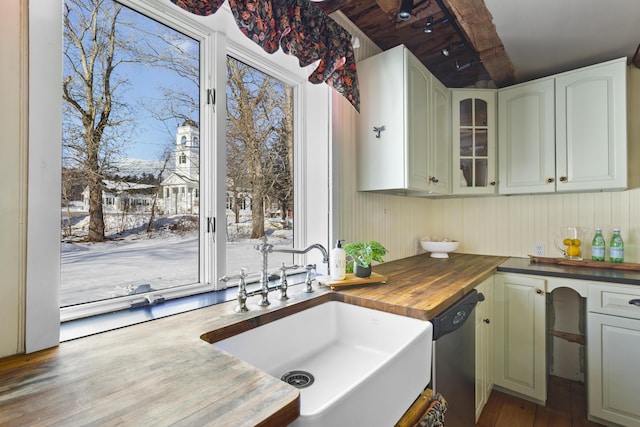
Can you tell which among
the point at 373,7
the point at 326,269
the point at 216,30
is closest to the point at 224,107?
the point at 216,30

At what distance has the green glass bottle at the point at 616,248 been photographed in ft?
6.47

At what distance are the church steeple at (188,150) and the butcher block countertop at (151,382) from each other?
0.60m

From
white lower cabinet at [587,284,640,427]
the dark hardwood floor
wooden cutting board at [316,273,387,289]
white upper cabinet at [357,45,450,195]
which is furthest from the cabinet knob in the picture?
the dark hardwood floor

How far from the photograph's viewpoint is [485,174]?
92.3 inches

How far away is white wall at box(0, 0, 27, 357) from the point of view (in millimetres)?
735

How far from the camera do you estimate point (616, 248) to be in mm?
1982

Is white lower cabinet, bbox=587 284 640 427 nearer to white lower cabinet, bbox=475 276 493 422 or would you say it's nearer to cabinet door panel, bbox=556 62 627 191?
white lower cabinet, bbox=475 276 493 422

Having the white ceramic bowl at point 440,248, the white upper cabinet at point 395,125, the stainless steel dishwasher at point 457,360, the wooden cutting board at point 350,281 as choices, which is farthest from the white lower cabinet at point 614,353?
the wooden cutting board at point 350,281

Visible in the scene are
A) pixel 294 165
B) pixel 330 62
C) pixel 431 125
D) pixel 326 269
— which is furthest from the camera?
pixel 431 125

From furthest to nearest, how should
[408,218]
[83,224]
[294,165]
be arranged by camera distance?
[408,218], [294,165], [83,224]

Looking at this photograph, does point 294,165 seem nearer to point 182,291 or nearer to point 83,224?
point 182,291

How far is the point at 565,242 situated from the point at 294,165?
2048mm

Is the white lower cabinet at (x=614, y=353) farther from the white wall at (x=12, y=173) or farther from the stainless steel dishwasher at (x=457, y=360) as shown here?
the white wall at (x=12, y=173)

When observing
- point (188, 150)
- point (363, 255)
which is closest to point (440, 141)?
point (363, 255)
